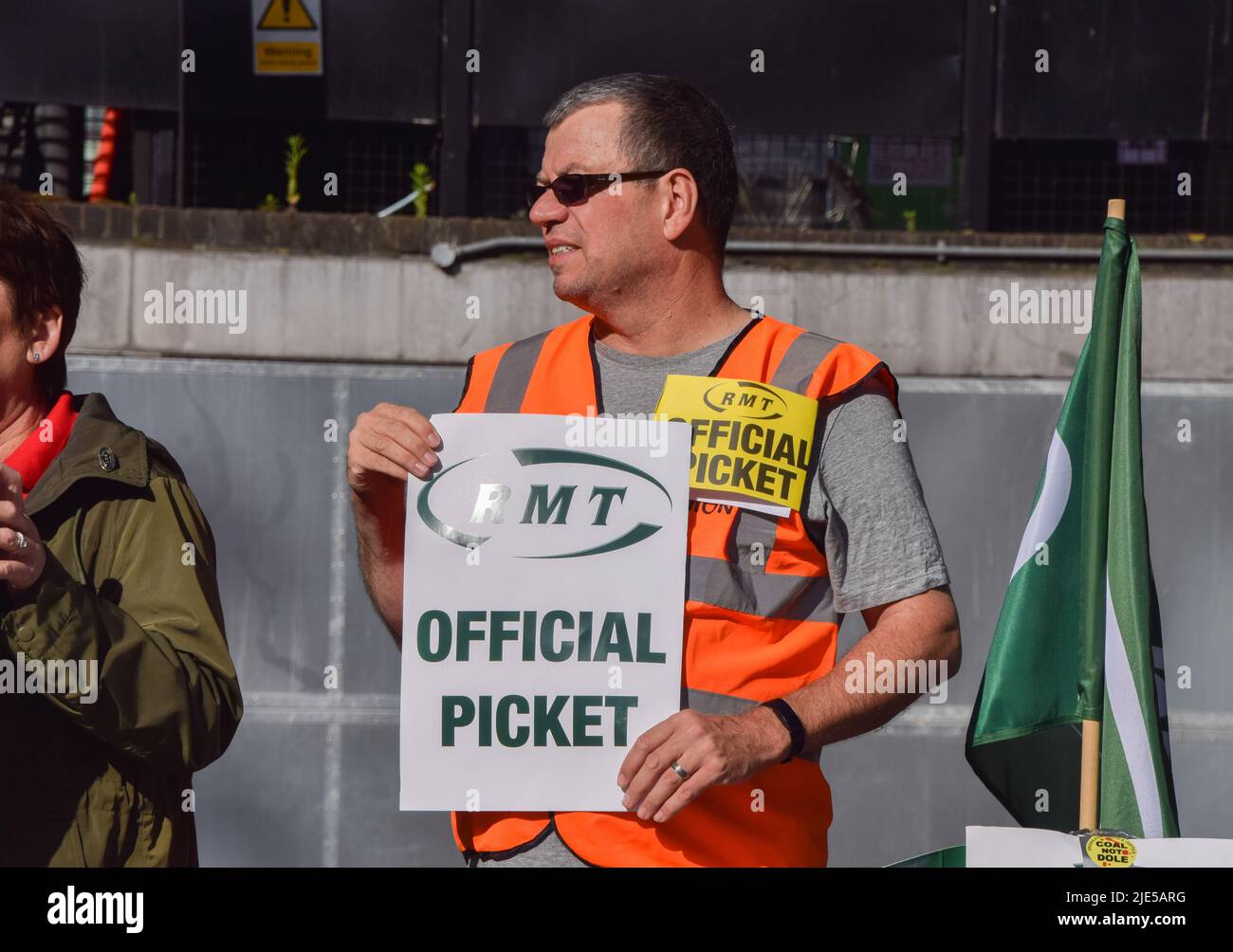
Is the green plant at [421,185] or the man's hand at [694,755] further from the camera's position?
the green plant at [421,185]

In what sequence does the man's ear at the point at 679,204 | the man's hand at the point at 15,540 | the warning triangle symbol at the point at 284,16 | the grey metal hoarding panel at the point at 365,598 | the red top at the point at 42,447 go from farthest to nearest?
the warning triangle symbol at the point at 284,16 < the grey metal hoarding panel at the point at 365,598 < the man's ear at the point at 679,204 < the red top at the point at 42,447 < the man's hand at the point at 15,540

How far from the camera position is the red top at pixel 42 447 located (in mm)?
2830

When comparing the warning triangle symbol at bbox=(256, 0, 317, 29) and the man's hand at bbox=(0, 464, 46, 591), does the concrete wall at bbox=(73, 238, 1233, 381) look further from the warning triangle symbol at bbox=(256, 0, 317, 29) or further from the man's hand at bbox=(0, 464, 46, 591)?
the man's hand at bbox=(0, 464, 46, 591)

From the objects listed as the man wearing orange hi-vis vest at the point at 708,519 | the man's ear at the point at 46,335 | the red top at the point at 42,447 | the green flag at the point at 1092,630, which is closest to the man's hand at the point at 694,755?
the man wearing orange hi-vis vest at the point at 708,519

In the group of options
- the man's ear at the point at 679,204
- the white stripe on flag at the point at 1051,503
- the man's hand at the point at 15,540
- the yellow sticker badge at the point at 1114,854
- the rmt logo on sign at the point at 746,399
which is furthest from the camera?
the white stripe on flag at the point at 1051,503

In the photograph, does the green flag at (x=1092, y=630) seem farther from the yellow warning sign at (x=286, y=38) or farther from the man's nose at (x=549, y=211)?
the yellow warning sign at (x=286, y=38)

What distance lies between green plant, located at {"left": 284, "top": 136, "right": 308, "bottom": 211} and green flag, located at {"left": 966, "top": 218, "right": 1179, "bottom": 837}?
3.55 meters

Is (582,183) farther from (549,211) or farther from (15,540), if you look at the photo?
(15,540)

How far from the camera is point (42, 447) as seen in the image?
113 inches

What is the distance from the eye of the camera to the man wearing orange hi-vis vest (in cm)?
282

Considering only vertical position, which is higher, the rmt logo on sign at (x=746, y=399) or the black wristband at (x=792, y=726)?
the rmt logo on sign at (x=746, y=399)

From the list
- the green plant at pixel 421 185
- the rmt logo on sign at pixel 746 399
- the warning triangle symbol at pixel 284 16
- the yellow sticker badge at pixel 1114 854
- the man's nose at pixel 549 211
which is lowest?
the yellow sticker badge at pixel 1114 854

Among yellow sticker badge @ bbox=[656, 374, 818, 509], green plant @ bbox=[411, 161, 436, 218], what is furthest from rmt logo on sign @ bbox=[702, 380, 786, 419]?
green plant @ bbox=[411, 161, 436, 218]
